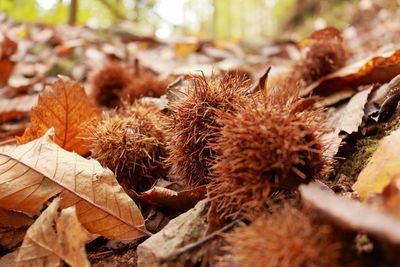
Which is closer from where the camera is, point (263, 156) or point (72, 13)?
point (263, 156)

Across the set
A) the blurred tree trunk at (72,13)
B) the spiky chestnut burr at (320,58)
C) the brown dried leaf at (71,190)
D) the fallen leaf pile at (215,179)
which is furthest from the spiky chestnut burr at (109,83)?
the blurred tree trunk at (72,13)

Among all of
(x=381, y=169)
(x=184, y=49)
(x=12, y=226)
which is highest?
(x=184, y=49)

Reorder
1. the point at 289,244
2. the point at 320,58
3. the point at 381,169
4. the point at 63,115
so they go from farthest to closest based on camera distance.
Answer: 1. the point at 320,58
2. the point at 63,115
3. the point at 381,169
4. the point at 289,244

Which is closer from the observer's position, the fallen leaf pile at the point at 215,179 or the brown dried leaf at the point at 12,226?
the fallen leaf pile at the point at 215,179

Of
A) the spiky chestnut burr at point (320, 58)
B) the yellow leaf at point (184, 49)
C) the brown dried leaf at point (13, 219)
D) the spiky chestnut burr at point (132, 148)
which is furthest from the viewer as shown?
the yellow leaf at point (184, 49)

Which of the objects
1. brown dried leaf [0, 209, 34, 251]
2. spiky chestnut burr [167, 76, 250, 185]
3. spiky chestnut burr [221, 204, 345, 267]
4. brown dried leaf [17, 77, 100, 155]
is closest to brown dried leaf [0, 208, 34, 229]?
brown dried leaf [0, 209, 34, 251]

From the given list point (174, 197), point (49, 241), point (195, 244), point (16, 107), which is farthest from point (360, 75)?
point (16, 107)

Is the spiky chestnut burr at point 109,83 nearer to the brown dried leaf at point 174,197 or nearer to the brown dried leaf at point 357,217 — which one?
the brown dried leaf at point 174,197

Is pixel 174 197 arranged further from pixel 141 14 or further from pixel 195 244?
pixel 141 14
